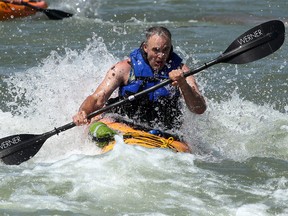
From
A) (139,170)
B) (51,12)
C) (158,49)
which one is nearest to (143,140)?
(139,170)

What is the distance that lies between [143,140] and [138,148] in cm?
15

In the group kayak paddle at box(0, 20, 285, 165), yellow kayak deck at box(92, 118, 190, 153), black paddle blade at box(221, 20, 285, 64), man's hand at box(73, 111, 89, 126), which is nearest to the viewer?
yellow kayak deck at box(92, 118, 190, 153)

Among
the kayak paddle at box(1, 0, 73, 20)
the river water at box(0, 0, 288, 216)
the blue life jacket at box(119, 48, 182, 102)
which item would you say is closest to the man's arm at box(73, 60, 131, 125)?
the blue life jacket at box(119, 48, 182, 102)

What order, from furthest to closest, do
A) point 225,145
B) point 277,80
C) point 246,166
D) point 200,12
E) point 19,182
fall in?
point 200,12 → point 277,80 → point 225,145 → point 246,166 → point 19,182

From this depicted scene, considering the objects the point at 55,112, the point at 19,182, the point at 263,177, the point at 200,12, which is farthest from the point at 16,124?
the point at 200,12

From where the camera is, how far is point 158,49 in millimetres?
6195

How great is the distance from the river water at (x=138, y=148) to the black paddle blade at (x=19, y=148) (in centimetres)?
8

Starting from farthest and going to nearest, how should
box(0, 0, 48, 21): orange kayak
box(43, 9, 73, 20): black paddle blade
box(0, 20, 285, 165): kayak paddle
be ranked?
box(43, 9, 73, 20): black paddle blade < box(0, 0, 48, 21): orange kayak < box(0, 20, 285, 165): kayak paddle

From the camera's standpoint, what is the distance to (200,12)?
14.3m

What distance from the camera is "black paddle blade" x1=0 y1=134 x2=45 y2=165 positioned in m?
6.41

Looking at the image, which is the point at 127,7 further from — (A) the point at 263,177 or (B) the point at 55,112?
(A) the point at 263,177

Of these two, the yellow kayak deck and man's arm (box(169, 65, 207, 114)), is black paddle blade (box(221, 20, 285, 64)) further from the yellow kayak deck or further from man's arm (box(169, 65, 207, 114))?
the yellow kayak deck

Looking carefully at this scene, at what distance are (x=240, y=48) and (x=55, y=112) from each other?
6.99 feet

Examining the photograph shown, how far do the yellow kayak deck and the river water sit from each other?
109 mm
